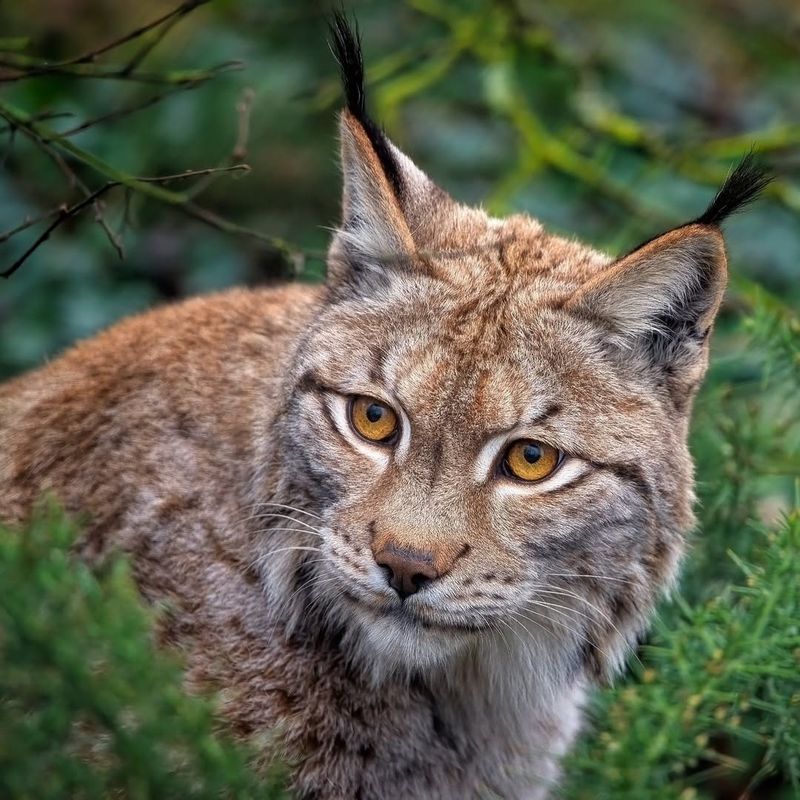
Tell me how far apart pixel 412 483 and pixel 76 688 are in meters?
1.32

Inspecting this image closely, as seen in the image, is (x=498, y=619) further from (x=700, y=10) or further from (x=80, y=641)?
(x=700, y=10)

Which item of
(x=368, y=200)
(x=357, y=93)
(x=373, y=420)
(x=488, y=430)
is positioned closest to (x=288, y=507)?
(x=373, y=420)

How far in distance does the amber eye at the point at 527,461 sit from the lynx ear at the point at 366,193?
2.40 ft

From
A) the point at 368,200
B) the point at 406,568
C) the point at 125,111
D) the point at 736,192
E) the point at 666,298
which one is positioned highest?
the point at 125,111

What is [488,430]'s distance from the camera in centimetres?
355

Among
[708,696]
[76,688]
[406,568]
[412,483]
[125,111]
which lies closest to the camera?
[76,688]

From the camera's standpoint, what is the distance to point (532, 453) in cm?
360

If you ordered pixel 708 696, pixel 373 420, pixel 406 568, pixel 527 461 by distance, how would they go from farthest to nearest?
pixel 373 420, pixel 527 461, pixel 406 568, pixel 708 696

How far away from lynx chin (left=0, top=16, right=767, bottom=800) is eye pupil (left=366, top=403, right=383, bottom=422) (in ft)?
0.10

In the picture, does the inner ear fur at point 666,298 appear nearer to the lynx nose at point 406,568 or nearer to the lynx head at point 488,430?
the lynx head at point 488,430

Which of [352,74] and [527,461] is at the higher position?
[352,74]

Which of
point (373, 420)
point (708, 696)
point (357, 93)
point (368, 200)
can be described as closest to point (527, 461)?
point (373, 420)

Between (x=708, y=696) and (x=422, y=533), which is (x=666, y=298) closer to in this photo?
(x=422, y=533)

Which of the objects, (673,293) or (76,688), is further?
(673,293)
